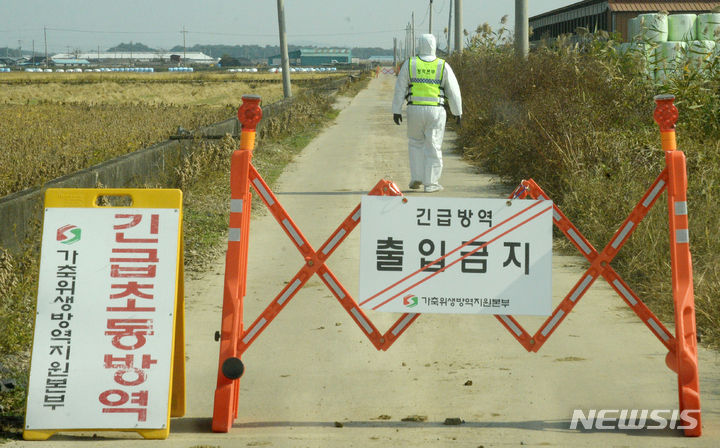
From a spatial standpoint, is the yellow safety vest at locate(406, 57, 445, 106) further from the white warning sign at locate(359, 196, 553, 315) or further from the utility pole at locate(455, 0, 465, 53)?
the utility pole at locate(455, 0, 465, 53)

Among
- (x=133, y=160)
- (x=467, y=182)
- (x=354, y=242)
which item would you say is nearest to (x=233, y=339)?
(x=354, y=242)

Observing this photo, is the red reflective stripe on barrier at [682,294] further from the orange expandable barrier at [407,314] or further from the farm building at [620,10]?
the farm building at [620,10]

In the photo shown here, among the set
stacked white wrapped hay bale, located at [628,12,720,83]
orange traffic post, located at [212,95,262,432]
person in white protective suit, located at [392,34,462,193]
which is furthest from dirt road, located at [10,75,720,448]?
person in white protective suit, located at [392,34,462,193]

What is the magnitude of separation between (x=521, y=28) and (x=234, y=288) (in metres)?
15.9

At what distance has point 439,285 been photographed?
16.4ft

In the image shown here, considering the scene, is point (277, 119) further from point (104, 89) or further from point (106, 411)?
point (104, 89)

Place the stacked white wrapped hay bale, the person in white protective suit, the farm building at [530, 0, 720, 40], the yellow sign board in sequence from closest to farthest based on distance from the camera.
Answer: the yellow sign board < the stacked white wrapped hay bale < the person in white protective suit < the farm building at [530, 0, 720, 40]

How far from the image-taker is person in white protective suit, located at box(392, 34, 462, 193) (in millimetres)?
12922

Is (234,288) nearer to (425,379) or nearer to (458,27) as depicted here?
(425,379)

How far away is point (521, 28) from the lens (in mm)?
19734

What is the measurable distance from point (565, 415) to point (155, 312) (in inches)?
85.0

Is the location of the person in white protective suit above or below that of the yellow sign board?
above

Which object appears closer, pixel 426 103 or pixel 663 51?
pixel 663 51

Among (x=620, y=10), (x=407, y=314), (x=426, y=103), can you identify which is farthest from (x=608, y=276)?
(x=620, y=10)
